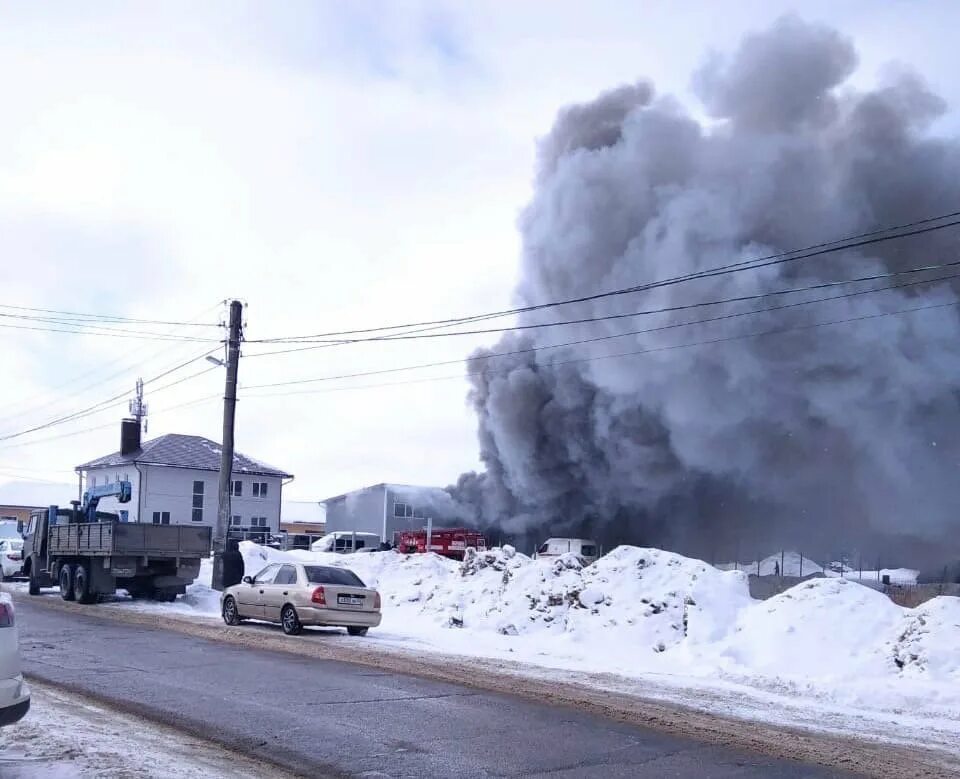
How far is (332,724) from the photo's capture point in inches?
348

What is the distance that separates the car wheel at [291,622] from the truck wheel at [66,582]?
10.1m

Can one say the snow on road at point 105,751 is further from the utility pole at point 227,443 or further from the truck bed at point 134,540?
the utility pole at point 227,443

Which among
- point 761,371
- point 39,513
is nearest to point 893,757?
point 39,513

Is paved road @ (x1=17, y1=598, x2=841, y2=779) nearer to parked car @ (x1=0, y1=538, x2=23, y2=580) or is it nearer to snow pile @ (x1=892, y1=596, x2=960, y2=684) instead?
snow pile @ (x1=892, y1=596, x2=960, y2=684)

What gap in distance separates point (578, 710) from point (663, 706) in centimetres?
107

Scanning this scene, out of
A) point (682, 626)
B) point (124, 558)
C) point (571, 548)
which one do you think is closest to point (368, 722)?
point (682, 626)

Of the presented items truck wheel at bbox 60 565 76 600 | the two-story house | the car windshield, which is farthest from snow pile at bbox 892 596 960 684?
the two-story house

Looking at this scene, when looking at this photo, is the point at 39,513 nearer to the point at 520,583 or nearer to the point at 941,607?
the point at 520,583

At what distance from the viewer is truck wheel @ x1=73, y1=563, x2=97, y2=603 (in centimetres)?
2452

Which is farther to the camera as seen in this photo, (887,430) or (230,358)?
(887,430)

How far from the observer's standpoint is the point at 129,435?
53531mm

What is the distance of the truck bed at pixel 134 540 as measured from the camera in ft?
79.7

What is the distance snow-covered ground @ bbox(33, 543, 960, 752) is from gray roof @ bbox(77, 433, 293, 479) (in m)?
31.3

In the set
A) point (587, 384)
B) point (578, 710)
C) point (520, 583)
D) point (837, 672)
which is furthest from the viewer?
point (587, 384)
